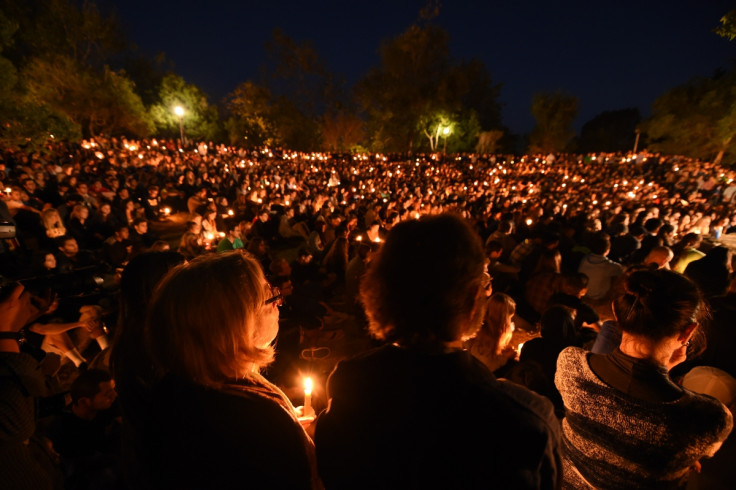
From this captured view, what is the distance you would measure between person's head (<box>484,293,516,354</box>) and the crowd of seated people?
0.04 ft

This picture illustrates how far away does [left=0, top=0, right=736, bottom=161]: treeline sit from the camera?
64.8 feet

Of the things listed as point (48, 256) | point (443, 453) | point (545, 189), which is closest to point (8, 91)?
point (48, 256)

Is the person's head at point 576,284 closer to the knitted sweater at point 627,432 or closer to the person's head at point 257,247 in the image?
the knitted sweater at point 627,432

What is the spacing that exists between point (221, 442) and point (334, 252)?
6377 mm

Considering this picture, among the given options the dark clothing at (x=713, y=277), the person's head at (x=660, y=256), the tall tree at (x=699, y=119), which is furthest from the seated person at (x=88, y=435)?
the tall tree at (x=699, y=119)

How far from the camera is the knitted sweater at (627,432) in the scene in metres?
1.38

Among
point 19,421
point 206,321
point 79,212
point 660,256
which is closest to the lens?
point 206,321

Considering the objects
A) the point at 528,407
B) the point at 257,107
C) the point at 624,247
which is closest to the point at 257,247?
the point at 528,407

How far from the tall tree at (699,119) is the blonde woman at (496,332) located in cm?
2695

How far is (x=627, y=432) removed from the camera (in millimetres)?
1478

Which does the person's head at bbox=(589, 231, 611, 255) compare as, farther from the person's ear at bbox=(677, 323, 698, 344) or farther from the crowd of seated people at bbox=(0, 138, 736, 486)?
the person's ear at bbox=(677, 323, 698, 344)

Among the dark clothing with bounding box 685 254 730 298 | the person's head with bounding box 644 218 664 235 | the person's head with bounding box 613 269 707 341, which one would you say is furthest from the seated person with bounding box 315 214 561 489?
the person's head with bounding box 644 218 664 235

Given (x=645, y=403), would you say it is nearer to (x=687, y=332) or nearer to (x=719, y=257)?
(x=687, y=332)

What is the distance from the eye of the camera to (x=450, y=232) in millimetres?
1008
